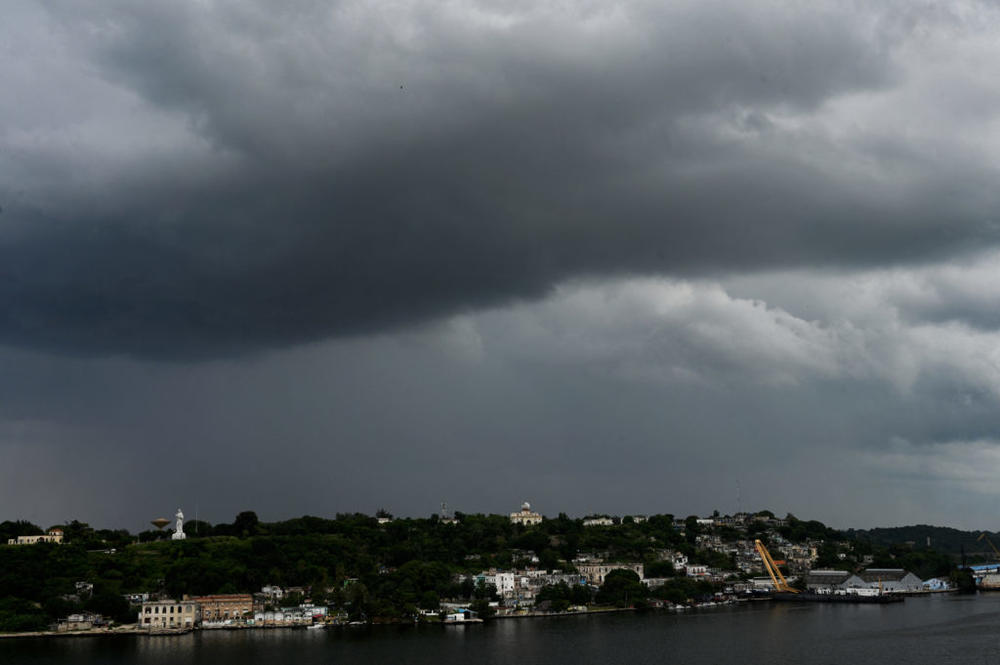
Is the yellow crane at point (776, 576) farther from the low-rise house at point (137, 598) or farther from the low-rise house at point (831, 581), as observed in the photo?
the low-rise house at point (137, 598)

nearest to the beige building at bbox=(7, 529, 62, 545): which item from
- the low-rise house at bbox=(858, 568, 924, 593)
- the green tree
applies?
the green tree

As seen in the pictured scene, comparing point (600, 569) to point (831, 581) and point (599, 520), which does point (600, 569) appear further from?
point (599, 520)

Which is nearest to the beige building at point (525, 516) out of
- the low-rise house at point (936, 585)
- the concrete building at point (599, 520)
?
the concrete building at point (599, 520)

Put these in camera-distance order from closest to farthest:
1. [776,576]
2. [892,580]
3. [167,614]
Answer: [167,614]
[892,580]
[776,576]

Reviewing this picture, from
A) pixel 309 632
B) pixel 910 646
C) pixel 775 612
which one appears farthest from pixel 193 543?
pixel 910 646

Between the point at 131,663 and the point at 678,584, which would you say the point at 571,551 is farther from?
the point at 131,663

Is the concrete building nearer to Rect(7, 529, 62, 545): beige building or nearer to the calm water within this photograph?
the calm water

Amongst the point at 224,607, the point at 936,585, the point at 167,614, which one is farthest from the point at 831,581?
the point at 167,614
